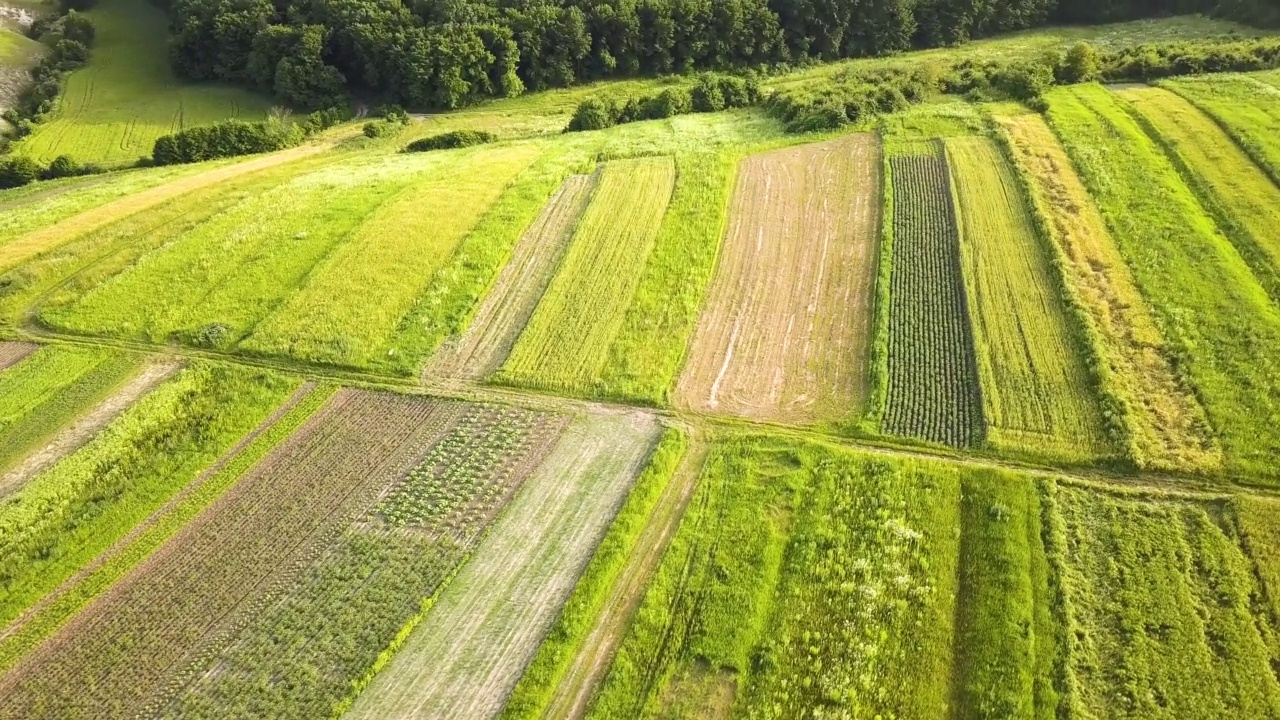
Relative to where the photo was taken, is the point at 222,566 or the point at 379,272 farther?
the point at 379,272

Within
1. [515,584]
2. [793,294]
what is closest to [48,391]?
[515,584]

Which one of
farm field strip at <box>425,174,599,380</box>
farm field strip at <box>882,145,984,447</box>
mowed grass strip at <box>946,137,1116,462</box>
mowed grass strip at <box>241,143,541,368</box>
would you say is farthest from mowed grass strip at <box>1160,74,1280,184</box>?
mowed grass strip at <box>241,143,541,368</box>

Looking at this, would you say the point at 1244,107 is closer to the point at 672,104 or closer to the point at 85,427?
the point at 672,104

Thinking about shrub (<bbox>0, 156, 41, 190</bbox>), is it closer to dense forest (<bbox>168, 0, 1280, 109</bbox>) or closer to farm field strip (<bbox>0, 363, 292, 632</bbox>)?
dense forest (<bbox>168, 0, 1280, 109</bbox>)

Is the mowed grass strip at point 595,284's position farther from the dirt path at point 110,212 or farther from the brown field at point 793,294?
the dirt path at point 110,212

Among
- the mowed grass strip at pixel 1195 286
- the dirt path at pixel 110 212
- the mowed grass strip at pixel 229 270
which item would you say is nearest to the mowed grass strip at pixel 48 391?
the mowed grass strip at pixel 229 270

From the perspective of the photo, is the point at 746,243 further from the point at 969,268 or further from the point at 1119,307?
the point at 1119,307
